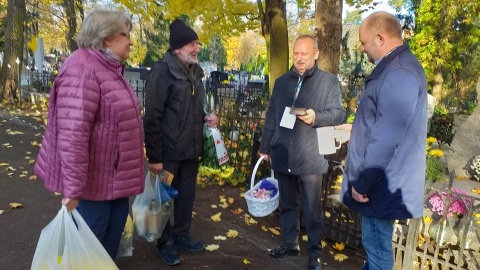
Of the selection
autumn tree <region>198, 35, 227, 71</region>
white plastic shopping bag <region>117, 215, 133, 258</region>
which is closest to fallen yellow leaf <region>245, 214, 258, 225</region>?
white plastic shopping bag <region>117, 215, 133, 258</region>

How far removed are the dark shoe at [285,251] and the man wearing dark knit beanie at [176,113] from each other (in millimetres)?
877

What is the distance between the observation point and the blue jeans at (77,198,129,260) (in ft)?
7.55

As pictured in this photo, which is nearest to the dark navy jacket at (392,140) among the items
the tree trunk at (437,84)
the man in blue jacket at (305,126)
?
the man in blue jacket at (305,126)

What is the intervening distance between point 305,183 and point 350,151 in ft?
2.77

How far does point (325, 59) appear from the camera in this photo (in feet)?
18.6

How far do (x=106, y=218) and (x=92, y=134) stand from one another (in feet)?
1.78

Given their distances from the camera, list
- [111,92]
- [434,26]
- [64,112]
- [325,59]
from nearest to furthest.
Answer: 1. [64,112]
2. [111,92]
3. [325,59]
4. [434,26]

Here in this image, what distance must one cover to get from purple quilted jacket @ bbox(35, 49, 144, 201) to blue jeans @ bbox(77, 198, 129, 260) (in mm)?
90

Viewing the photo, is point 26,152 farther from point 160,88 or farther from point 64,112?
point 64,112

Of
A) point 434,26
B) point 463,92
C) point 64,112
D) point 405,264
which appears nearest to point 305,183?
point 405,264

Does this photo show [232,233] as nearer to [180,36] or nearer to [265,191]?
[265,191]

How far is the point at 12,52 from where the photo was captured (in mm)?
11828

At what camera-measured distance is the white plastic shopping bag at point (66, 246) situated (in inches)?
80.1

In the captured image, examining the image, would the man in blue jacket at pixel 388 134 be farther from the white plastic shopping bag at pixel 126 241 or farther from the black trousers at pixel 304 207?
the white plastic shopping bag at pixel 126 241
